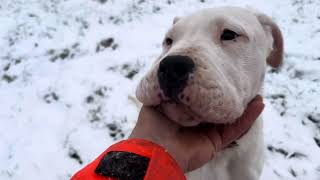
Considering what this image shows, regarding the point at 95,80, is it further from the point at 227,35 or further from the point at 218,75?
the point at 218,75

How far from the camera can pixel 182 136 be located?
7.91 feet

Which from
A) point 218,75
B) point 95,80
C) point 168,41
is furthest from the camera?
point 95,80

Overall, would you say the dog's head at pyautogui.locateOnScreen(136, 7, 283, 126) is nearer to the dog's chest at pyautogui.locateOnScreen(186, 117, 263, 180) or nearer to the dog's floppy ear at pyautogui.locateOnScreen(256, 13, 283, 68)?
the dog's floppy ear at pyautogui.locateOnScreen(256, 13, 283, 68)

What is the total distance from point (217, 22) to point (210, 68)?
0.47 meters

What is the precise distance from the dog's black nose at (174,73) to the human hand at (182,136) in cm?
31

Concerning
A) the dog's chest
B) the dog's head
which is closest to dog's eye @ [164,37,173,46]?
the dog's head

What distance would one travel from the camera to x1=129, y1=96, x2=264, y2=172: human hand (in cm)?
236

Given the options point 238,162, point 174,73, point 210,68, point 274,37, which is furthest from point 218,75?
point 274,37

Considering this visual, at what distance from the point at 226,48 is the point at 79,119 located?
106 inches

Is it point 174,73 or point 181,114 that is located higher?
point 174,73

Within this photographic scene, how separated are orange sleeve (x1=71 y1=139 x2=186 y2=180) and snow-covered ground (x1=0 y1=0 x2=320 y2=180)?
6.89 feet

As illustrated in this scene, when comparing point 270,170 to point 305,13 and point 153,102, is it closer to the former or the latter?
point 153,102

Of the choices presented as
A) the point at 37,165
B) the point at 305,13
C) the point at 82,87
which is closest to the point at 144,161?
the point at 37,165

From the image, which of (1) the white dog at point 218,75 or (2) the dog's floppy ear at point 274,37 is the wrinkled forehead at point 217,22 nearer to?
(1) the white dog at point 218,75
